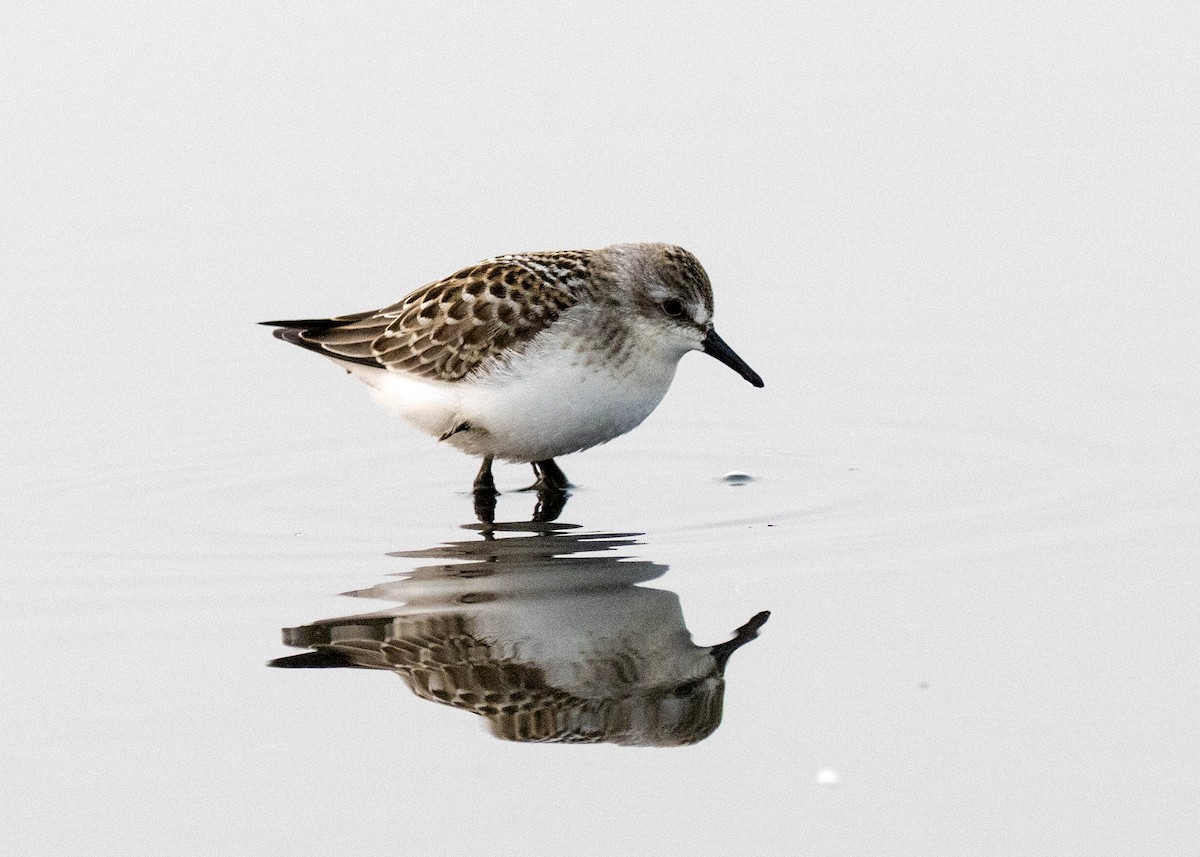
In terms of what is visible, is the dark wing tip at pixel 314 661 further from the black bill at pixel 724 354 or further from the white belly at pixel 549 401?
the black bill at pixel 724 354

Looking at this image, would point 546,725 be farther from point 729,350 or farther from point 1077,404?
point 1077,404

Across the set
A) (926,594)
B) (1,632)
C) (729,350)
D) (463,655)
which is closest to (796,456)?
(729,350)

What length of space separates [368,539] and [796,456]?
298 cm

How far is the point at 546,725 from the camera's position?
7504mm

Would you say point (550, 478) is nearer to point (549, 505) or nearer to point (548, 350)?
point (549, 505)

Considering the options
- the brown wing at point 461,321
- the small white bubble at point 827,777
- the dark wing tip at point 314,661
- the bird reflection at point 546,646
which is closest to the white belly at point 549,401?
the brown wing at point 461,321

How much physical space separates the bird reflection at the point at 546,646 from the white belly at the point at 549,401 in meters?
1.18

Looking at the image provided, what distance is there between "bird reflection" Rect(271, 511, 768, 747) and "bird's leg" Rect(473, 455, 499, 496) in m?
1.72

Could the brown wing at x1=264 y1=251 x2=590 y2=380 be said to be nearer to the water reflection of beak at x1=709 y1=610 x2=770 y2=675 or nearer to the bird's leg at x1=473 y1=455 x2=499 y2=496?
the bird's leg at x1=473 y1=455 x2=499 y2=496

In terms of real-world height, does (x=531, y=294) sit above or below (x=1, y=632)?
above

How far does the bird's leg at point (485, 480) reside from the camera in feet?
38.2

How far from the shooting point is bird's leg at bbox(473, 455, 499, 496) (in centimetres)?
1166

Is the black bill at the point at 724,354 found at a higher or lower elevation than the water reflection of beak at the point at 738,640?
higher

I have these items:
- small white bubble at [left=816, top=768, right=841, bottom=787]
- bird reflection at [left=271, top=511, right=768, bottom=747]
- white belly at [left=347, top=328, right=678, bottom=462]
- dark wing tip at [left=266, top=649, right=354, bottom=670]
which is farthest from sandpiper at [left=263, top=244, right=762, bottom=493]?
small white bubble at [left=816, top=768, right=841, bottom=787]
